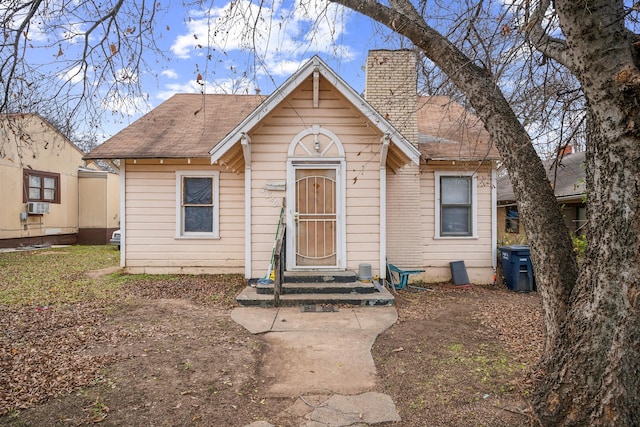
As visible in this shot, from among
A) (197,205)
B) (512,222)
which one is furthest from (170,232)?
(512,222)

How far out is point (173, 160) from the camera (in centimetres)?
975

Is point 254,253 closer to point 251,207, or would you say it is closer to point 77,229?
point 251,207

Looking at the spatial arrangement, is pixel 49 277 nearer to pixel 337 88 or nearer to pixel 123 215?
pixel 123 215

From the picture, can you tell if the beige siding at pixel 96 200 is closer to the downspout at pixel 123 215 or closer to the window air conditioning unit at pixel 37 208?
the window air conditioning unit at pixel 37 208

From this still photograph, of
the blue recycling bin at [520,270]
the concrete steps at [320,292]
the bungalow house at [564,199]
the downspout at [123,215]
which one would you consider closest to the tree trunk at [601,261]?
the concrete steps at [320,292]

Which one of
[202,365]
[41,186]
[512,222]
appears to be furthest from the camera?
[512,222]

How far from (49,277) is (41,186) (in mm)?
9274

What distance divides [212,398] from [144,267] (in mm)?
7234

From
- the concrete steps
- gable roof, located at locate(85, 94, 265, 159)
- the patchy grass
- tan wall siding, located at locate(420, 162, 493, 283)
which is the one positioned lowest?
the patchy grass

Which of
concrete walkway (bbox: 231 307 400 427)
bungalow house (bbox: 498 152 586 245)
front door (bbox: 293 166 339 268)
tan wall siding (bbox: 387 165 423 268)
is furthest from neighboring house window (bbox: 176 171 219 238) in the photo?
bungalow house (bbox: 498 152 586 245)

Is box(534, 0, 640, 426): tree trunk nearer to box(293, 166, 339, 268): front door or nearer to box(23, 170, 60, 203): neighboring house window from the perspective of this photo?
box(293, 166, 339, 268): front door

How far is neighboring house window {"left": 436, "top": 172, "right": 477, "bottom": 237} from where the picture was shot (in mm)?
9758

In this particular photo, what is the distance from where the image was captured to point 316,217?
27.1ft

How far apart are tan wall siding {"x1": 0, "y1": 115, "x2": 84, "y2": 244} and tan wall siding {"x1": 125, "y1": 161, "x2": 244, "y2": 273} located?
609 cm
